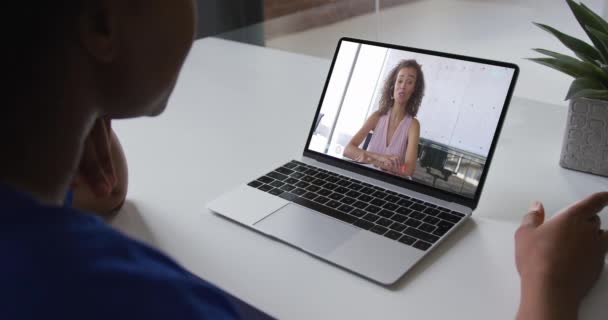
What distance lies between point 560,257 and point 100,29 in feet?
1.72

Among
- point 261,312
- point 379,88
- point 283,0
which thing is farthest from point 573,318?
point 283,0

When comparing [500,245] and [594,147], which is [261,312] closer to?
[500,245]

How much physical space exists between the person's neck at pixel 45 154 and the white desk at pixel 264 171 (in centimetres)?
27

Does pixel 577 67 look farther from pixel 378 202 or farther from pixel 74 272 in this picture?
pixel 74 272

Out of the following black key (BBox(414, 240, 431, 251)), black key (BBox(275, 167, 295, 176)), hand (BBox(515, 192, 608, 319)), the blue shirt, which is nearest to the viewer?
the blue shirt

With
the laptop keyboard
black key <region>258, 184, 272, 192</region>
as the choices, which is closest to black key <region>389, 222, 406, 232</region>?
the laptop keyboard

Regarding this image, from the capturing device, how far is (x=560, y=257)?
658mm

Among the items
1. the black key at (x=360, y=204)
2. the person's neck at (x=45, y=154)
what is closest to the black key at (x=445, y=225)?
the black key at (x=360, y=204)

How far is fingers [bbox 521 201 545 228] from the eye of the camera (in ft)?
2.39

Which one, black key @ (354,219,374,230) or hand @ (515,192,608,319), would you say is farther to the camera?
black key @ (354,219,374,230)

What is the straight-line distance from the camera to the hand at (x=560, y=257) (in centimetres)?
62

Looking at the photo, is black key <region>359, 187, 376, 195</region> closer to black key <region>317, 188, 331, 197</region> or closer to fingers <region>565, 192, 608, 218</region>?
black key <region>317, 188, 331, 197</region>

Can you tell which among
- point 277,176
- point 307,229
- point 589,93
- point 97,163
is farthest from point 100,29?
point 589,93

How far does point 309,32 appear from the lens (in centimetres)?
299
